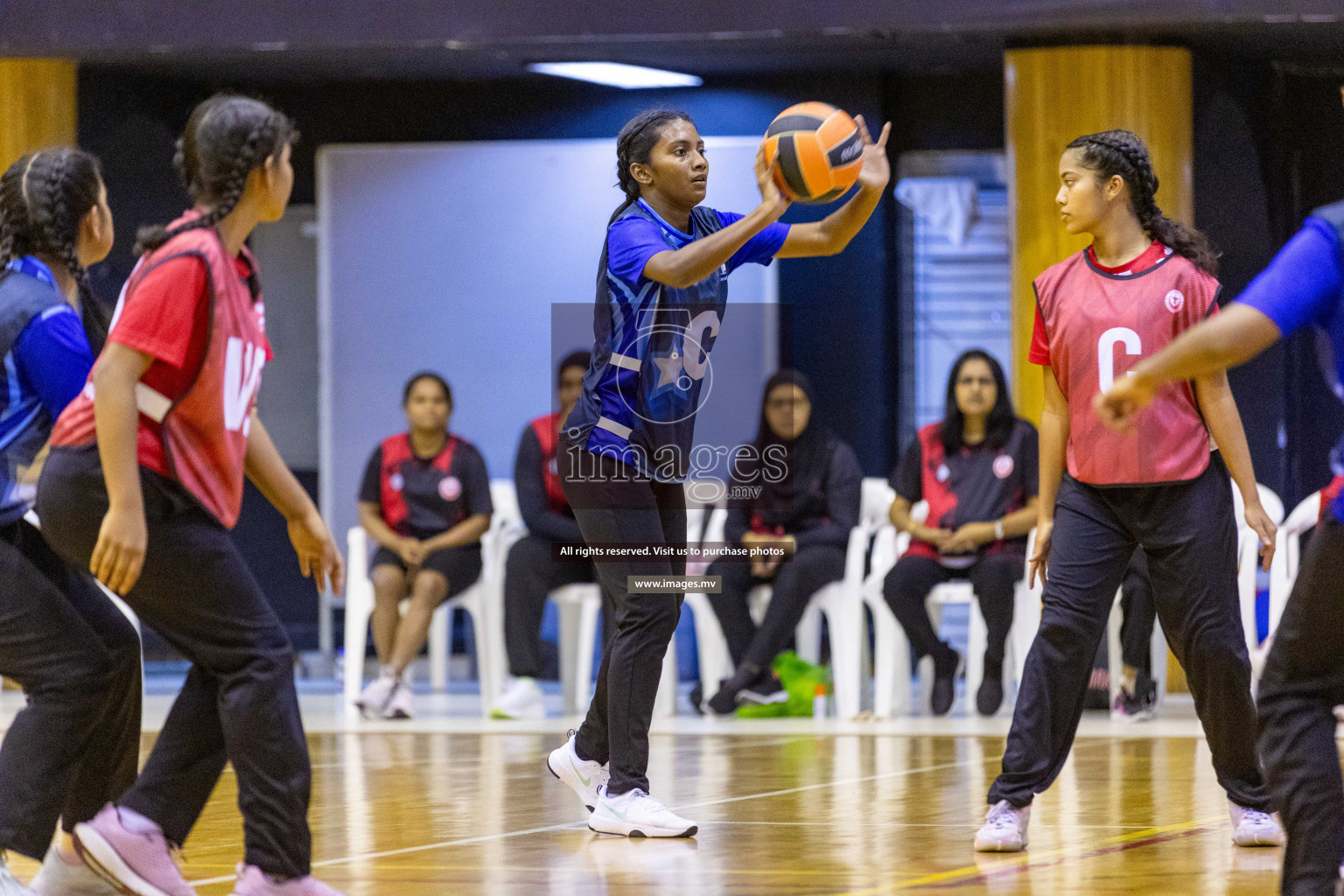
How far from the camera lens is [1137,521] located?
13.0 feet

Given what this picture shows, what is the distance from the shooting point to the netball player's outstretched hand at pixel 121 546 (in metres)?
2.98

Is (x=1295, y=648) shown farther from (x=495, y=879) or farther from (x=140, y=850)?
(x=140, y=850)

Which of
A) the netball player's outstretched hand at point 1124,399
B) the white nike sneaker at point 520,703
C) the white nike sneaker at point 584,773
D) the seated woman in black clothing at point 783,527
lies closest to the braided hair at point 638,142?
the white nike sneaker at point 584,773

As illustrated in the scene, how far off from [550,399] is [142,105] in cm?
277

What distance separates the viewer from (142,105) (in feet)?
30.7

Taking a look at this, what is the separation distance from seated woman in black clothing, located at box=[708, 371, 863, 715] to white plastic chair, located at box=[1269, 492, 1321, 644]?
1.72 m

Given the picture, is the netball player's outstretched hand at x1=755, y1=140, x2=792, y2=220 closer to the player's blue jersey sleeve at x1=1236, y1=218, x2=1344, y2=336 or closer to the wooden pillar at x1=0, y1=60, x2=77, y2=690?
the player's blue jersey sleeve at x1=1236, y1=218, x2=1344, y2=336

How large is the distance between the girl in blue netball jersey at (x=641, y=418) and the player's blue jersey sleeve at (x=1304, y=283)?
1.58 metres

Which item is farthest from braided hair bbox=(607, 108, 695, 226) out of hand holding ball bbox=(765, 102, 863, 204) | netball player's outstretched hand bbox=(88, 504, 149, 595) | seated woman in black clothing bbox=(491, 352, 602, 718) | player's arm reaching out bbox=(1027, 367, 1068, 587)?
seated woman in black clothing bbox=(491, 352, 602, 718)

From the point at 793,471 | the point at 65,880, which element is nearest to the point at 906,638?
the point at 793,471

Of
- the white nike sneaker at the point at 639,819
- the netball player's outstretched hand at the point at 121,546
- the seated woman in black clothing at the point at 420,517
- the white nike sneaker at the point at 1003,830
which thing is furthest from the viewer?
the seated woman in black clothing at the point at 420,517

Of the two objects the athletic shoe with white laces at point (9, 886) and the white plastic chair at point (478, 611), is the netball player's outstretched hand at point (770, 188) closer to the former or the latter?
the athletic shoe with white laces at point (9, 886)

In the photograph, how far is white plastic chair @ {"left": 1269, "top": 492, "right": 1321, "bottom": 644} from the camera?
692 centimetres

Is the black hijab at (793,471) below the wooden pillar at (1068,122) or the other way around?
below
